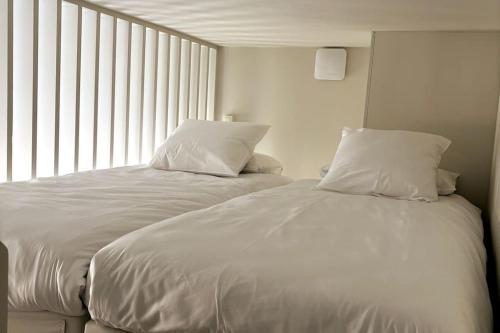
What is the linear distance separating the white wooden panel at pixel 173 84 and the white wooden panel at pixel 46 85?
115 cm

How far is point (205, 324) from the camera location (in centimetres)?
117

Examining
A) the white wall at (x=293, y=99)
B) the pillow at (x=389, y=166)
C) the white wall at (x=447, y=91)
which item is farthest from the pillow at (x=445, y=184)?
the white wall at (x=293, y=99)

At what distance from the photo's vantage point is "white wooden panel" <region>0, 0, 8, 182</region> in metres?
2.32

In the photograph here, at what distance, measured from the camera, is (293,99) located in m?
3.95

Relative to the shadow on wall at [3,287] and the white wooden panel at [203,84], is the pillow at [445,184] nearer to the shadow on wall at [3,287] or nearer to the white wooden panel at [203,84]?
the white wooden panel at [203,84]

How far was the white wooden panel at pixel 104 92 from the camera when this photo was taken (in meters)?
3.00

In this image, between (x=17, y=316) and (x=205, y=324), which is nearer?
(x=205, y=324)

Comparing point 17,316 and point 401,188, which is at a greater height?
point 401,188

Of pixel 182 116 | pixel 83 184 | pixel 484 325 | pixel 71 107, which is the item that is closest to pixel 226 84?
pixel 182 116

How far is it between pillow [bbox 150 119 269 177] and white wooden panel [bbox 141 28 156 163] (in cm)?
38

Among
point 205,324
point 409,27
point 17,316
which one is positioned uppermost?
point 409,27

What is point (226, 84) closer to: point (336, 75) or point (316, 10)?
point (336, 75)

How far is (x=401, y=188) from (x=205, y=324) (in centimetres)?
142

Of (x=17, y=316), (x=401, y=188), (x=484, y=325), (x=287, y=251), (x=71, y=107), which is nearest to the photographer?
(x=484, y=325)
